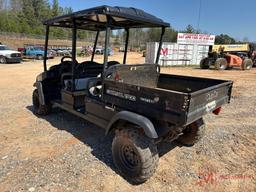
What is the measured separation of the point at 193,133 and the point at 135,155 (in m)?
1.36

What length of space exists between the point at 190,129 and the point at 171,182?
1.20 metres

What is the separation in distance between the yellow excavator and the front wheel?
15802 millimetres

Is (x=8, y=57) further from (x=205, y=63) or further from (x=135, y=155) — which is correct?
(x=135, y=155)

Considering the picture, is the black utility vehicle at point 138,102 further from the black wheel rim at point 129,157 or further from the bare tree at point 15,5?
the bare tree at point 15,5

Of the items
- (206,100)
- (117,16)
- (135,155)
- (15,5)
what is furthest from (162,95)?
(15,5)

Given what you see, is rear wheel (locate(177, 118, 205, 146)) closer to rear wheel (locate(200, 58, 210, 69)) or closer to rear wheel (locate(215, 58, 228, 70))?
rear wheel (locate(215, 58, 228, 70))

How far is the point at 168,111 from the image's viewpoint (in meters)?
2.84

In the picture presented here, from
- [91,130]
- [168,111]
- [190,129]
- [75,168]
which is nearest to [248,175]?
[190,129]

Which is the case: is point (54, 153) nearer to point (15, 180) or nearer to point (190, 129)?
point (15, 180)

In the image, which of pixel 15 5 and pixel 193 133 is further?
pixel 15 5

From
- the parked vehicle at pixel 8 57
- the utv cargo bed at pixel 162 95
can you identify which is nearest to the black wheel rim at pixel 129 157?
the utv cargo bed at pixel 162 95

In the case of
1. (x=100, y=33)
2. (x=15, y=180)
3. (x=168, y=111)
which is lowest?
(x=15, y=180)

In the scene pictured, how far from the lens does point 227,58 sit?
18.0 meters

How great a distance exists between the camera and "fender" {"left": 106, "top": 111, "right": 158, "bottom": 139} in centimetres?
284
